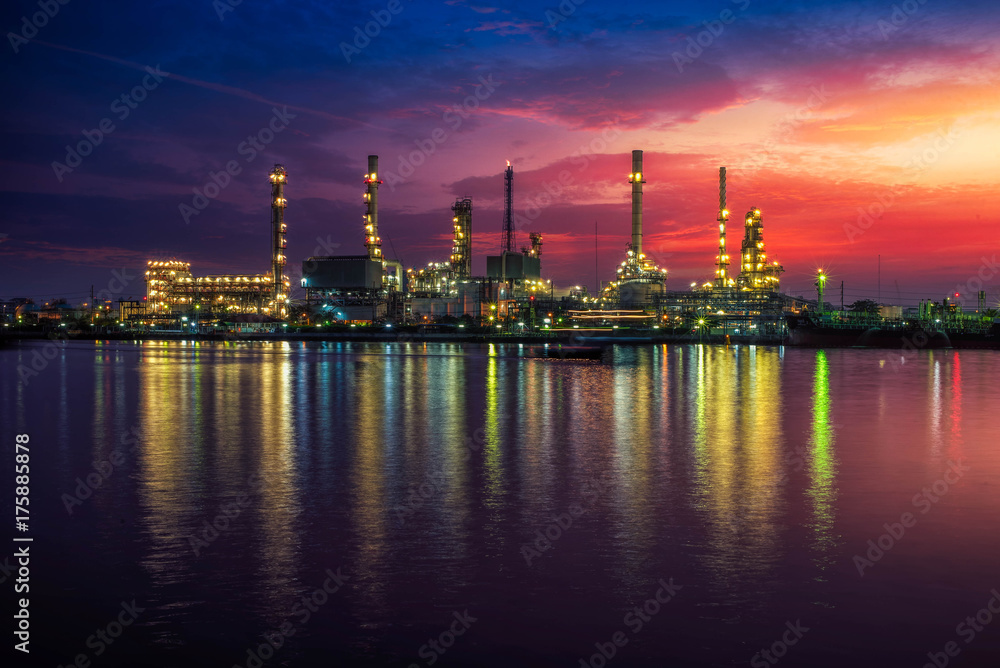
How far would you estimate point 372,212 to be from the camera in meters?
148

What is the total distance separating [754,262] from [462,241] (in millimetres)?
A: 56551

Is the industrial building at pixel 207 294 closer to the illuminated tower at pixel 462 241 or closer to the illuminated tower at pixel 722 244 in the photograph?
the illuminated tower at pixel 462 241

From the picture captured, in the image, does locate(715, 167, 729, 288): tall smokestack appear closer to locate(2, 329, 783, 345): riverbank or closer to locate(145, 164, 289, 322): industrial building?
locate(2, 329, 783, 345): riverbank

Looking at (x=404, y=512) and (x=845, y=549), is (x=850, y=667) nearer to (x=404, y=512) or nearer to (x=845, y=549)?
(x=845, y=549)

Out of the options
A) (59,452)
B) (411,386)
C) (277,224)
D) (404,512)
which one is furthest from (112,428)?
(277,224)

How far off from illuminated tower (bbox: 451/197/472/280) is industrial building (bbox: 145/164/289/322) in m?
34.6

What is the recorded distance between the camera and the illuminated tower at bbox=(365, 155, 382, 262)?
5728 inches

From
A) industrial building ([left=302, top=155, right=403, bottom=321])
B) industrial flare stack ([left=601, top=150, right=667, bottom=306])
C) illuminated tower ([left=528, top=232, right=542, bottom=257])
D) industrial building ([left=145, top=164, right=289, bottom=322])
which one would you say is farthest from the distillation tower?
industrial building ([left=145, top=164, right=289, bottom=322])

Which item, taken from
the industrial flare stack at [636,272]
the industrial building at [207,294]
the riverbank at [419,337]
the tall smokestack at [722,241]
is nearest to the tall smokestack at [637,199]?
the industrial flare stack at [636,272]

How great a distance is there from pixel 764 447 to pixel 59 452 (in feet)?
59.2

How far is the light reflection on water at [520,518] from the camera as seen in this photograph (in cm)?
845

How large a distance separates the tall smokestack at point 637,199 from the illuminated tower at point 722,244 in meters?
14.9

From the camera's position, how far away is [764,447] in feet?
66.0

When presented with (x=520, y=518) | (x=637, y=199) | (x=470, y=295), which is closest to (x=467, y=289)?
(x=470, y=295)
